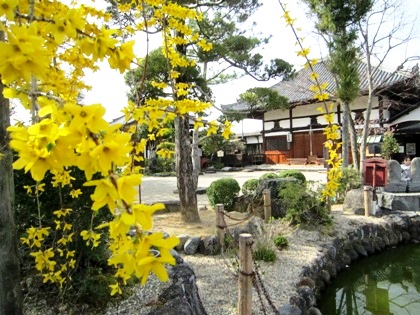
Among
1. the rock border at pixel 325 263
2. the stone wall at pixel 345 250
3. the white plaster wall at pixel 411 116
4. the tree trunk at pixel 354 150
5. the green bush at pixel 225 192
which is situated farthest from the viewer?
the white plaster wall at pixel 411 116

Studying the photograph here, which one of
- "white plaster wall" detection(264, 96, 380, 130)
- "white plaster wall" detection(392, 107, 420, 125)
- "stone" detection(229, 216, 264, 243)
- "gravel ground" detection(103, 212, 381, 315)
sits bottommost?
"gravel ground" detection(103, 212, 381, 315)

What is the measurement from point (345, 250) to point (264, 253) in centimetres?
228

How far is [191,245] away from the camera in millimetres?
5184

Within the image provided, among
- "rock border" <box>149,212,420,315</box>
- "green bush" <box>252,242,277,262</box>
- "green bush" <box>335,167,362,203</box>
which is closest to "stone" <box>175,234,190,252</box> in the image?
"rock border" <box>149,212,420,315</box>

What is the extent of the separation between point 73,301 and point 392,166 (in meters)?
8.42

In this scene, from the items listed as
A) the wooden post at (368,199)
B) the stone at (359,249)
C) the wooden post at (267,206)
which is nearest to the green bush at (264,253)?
the wooden post at (267,206)

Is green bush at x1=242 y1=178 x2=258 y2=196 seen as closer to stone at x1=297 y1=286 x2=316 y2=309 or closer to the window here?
stone at x1=297 y1=286 x2=316 y2=309

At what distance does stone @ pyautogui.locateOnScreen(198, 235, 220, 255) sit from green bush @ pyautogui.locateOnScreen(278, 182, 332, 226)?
1.81 metres

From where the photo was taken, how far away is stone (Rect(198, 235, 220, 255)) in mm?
5148

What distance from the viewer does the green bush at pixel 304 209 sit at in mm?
6359

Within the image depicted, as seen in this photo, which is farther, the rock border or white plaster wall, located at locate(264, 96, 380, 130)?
white plaster wall, located at locate(264, 96, 380, 130)

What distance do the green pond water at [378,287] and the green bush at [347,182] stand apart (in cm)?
228

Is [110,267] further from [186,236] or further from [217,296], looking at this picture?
[186,236]

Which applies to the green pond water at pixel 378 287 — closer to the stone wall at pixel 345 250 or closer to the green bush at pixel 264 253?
the stone wall at pixel 345 250
